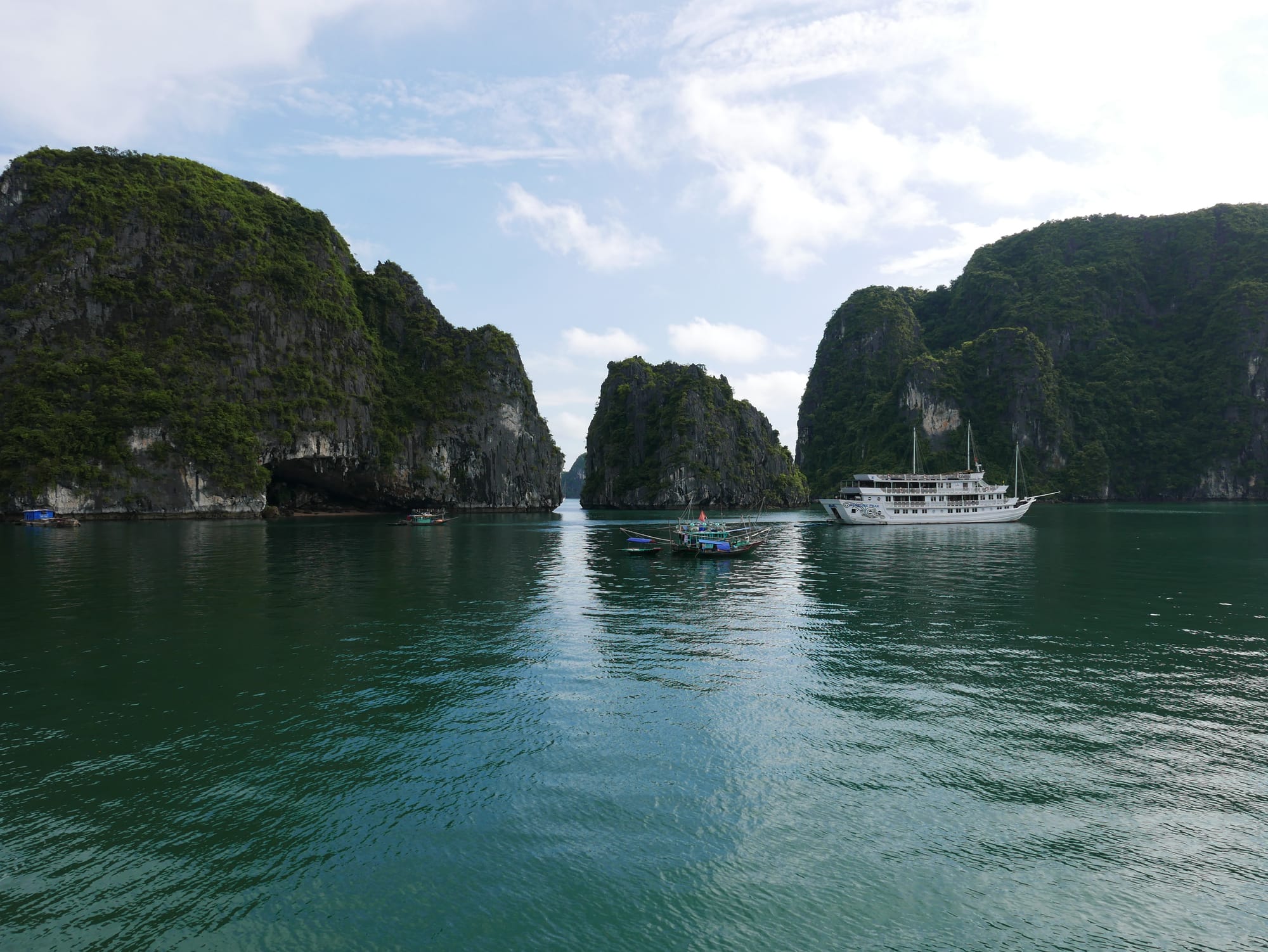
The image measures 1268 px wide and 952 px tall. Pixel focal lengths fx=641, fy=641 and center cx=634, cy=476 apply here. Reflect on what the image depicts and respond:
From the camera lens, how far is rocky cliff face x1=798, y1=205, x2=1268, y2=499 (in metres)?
159

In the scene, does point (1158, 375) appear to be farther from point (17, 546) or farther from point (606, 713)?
point (17, 546)

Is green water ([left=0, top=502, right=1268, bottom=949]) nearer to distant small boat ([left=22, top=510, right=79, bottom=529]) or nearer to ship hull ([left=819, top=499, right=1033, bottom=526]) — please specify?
distant small boat ([left=22, top=510, right=79, bottom=529])

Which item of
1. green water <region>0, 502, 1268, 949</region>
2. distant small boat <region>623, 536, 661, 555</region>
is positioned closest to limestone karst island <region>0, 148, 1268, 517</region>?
distant small boat <region>623, 536, 661, 555</region>

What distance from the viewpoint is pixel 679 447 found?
144 metres

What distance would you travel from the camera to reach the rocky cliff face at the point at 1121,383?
15938 cm

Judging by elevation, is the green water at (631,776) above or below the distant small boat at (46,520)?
below

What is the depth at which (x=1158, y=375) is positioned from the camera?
173 m

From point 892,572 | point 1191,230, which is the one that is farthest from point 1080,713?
point 1191,230

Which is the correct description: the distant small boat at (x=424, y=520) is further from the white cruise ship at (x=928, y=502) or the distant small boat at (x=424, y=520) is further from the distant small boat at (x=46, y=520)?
the white cruise ship at (x=928, y=502)

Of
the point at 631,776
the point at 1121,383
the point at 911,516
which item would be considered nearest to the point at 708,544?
the point at 631,776

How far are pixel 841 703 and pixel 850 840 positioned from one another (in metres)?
6.13

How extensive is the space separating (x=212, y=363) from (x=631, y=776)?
105660 millimetres

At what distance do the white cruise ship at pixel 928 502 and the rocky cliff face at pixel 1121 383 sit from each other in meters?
75.5

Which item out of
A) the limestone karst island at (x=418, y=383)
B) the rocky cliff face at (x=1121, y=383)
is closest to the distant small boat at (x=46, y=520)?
the limestone karst island at (x=418, y=383)
